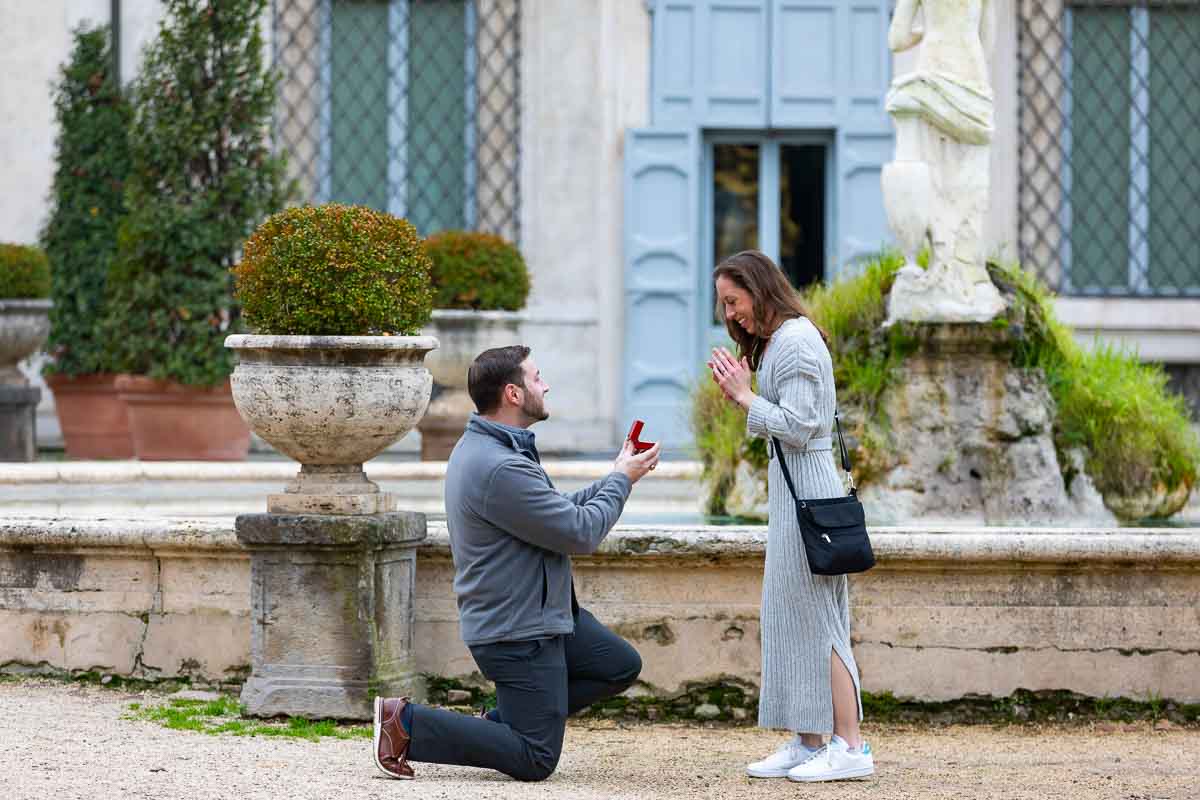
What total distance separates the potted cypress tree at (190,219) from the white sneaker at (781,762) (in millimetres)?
6546

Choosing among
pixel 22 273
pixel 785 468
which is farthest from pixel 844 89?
pixel 785 468

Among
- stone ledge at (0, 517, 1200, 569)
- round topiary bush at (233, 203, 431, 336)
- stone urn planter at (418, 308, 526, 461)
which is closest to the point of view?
round topiary bush at (233, 203, 431, 336)

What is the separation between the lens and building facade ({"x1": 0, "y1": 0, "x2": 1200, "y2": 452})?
43.3 feet

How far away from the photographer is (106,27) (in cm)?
1270

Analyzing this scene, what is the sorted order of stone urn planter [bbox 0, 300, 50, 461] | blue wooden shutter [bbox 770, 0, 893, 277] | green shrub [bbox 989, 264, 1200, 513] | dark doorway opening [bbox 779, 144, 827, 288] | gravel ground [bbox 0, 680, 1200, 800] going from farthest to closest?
1. dark doorway opening [bbox 779, 144, 827, 288]
2. blue wooden shutter [bbox 770, 0, 893, 277]
3. stone urn planter [bbox 0, 300, 50, 461]
4. green shrub [bbox 989, 264, 1200, 513]
5. gravel ground [bbox 0, 680, 1200, 800]

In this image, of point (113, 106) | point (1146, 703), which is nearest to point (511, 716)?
point (1146, 703)

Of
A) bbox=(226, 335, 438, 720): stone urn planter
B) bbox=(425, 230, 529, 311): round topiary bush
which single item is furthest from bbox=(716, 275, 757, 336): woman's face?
bbox=(425, 230, 529, 311): round topiary bush

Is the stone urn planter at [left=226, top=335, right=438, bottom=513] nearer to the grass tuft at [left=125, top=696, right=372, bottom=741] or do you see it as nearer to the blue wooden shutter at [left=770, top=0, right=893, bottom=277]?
the grass tuft at [left=125, top=696, right=372, bottom=741]

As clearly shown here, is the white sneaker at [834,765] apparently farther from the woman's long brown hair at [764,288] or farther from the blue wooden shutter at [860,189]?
the blue wooden shutter at [860,189]

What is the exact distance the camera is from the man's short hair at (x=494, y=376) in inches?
183

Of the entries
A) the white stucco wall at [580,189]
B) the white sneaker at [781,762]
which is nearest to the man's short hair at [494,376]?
the white sneaker at [781,762]

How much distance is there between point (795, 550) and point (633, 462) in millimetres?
441

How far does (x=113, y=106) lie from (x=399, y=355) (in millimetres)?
7623

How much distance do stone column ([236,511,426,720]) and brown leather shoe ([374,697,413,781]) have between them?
0.79 m
